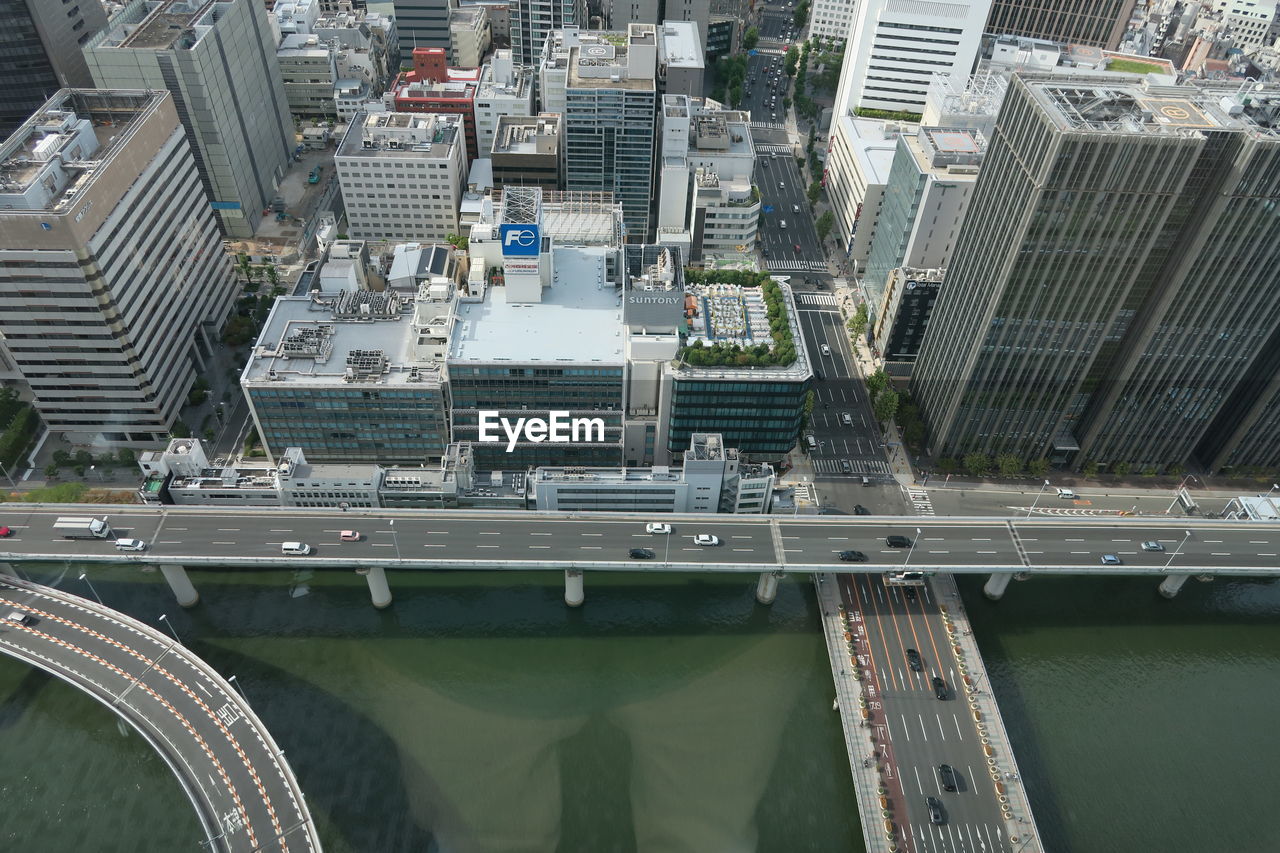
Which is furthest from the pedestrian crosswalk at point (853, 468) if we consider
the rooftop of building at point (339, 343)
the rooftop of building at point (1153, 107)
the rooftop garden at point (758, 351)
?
the rooftop of building at point (339, 343)

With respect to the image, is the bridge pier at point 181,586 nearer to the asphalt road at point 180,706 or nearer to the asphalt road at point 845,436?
the asphalt road at point 180,706

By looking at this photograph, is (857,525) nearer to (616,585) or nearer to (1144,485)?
(616,585)

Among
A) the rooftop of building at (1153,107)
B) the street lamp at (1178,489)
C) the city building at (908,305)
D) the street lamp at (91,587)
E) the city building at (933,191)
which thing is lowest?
the street lamp at (91,587)

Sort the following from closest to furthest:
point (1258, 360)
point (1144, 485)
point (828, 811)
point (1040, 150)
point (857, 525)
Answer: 1. point (828, 811)
2. point (1040, 150)
3. point (857, 525)
4. point (1258, 360)
5. point (1144, 485)

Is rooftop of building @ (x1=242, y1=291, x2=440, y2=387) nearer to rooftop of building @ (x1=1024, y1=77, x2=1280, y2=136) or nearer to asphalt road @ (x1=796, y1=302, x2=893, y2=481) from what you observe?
asphalt road @ (x1=796, y1=302, x2=893, y2=481)

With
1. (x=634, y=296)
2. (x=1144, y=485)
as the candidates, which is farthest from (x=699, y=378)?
(x=1144, y=485)

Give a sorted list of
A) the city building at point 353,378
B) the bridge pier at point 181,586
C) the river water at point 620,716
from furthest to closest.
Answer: the city building at point 353,378
the bridge pier at point 181,586
the river water at point 620,716

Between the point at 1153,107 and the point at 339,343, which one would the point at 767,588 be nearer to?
the point at 339,343
